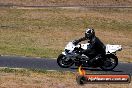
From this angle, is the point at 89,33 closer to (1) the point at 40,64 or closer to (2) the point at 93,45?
(2) the point at 93,45

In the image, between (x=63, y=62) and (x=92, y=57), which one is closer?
(x=92, y=57)

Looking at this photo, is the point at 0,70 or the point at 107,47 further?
the point at 107,47

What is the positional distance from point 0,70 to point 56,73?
2.12m

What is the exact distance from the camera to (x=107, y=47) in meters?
20.2

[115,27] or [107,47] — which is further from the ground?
[107,47]

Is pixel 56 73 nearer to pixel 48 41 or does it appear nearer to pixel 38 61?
pixel 38 61

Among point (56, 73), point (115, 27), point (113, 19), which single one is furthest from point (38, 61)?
point (113, 19)

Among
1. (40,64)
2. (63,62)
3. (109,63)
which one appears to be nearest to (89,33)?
(109,63)

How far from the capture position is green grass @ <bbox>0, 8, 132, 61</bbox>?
89.8 feet

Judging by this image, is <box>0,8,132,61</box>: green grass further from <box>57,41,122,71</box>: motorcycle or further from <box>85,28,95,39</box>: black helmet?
<box>85,28,95,39</box>: black helmet

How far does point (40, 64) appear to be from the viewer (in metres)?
21.0

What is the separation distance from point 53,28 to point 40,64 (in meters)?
17.5

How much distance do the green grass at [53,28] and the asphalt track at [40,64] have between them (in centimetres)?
164

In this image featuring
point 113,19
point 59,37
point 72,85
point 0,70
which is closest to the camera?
point 72,85
